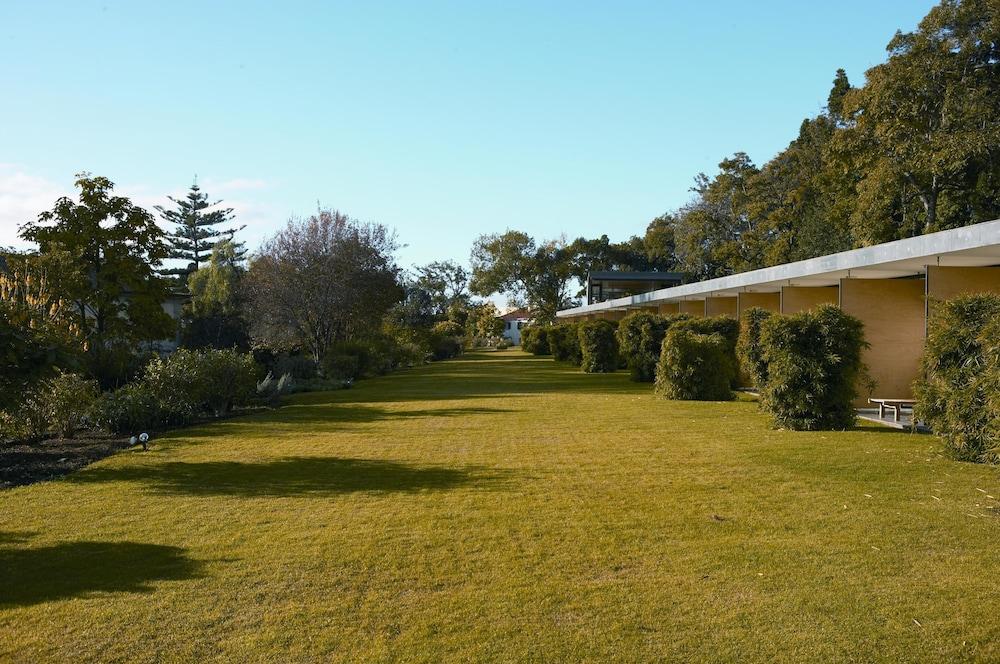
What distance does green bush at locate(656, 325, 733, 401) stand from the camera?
17969 mm

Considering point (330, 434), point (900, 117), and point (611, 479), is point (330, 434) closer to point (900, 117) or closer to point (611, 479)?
point (611, 479)


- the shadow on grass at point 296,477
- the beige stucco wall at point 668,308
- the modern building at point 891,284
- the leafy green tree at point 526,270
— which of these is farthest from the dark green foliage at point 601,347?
the leafy green tree at point 526,270

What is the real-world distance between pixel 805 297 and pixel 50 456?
15796 mm

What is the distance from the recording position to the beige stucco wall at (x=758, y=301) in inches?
864

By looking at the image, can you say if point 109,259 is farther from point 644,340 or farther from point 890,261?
point 890,261

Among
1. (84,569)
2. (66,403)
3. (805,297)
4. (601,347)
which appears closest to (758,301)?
(805,297)

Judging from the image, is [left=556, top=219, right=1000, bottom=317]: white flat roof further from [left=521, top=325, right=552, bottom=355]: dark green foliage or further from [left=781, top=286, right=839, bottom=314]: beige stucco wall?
[left=521, top=325, right=552, bottom=355]: dark green foliage

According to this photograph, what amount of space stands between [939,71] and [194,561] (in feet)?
106

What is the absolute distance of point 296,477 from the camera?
9.09 m

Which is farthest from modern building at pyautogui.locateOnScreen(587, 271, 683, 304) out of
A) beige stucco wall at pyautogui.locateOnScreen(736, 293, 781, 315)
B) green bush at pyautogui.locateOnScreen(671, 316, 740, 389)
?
green bush at pyautogui.locateOnScreen(671, 316, 740, 389)

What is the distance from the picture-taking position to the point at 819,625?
14.8 feet

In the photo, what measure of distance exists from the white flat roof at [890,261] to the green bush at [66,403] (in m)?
12.7

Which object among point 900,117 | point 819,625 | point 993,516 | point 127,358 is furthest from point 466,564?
point 900,117

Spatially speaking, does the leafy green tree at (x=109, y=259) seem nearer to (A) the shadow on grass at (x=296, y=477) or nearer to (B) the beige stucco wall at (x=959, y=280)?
(A) the shadow on grass at (x=296, y=477)
